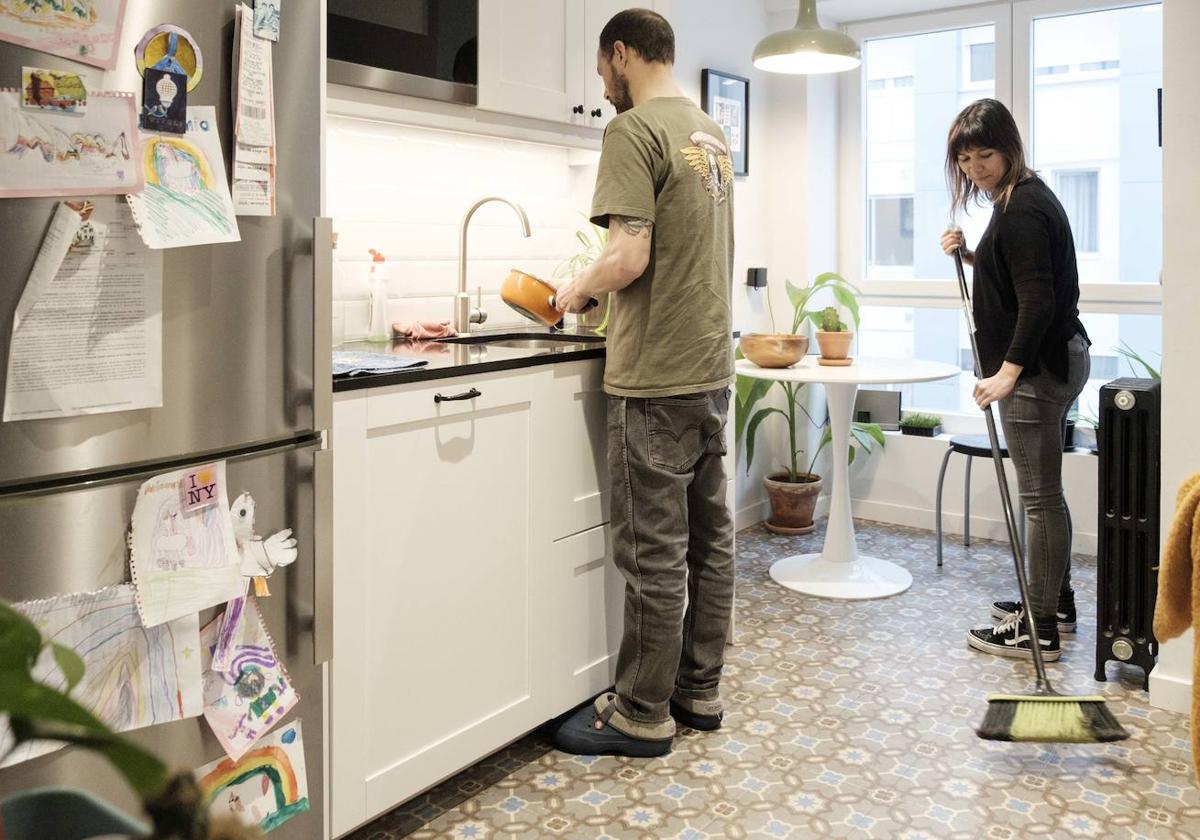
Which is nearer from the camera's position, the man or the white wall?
the man

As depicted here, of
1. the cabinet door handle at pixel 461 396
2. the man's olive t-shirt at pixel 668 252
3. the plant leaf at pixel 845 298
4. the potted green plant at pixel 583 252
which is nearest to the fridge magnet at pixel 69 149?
the cabinet door handle at pixel 461 396

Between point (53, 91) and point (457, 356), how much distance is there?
1098 mm

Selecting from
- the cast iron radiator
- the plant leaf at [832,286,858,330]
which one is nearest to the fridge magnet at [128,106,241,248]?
the cast iron radiator

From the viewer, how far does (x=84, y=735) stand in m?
0.36

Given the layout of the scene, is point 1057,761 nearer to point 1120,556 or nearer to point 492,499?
point 1120,556

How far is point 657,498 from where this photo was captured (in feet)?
8.29

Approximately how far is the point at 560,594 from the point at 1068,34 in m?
3.37

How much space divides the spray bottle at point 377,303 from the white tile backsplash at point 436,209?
50 millimetres

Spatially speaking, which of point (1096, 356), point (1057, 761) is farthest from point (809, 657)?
point (1096, 356)

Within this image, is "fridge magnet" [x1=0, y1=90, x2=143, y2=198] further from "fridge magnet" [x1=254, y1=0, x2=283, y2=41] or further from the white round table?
the white round table

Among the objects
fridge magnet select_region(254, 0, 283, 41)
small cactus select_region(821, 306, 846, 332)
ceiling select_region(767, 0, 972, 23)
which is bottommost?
small cactus select_region(821, 306, 846, 332)

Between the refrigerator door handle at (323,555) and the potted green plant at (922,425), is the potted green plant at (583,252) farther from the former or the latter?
the potted green plant at (922,425)

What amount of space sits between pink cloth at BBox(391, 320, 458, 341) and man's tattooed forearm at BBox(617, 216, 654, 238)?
765mm

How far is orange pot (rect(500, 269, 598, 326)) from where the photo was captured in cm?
275
